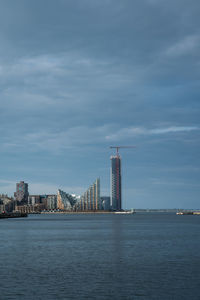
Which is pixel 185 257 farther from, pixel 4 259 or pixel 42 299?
pixel 42 299

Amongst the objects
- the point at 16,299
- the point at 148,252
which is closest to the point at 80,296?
the point at 16,299

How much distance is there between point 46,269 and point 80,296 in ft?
41.9

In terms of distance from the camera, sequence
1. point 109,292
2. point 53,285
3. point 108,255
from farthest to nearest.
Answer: point 108,255 → point 53,285 → point 109,292

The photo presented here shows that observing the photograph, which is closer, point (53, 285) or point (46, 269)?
point (53, 285)

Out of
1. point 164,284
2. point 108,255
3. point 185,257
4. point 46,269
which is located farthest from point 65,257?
point 164,284

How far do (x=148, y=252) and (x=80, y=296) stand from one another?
28388mm

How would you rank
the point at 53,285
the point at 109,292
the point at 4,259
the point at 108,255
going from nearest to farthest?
the point at 109,292 < the point at 53,285 < the point at 4,259 < the point at 108,255

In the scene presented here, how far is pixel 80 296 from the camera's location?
1234 inches

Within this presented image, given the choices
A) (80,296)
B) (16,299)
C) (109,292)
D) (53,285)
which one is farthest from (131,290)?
(16,299)

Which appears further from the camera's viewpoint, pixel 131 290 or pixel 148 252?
pixel 148 252

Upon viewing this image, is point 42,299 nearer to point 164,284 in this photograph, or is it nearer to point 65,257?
point 164,284

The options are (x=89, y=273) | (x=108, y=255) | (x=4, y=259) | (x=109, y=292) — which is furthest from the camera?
(x=108, y=255)

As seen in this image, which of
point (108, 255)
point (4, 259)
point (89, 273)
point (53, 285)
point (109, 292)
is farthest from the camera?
point (108, 255)

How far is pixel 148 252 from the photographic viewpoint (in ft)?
191
